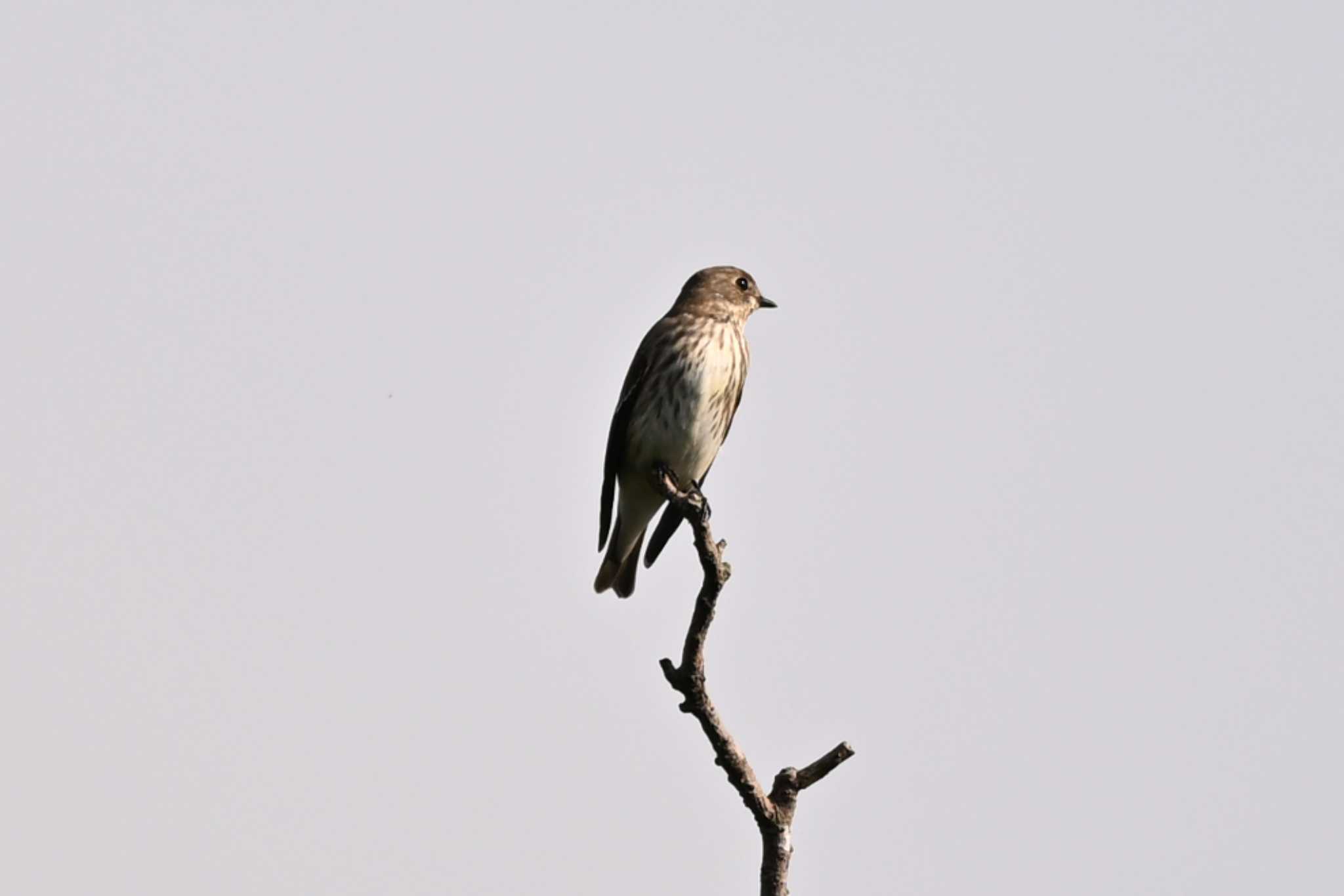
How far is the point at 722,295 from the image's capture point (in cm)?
1069

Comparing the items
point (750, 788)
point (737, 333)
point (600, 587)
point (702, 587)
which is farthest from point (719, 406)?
point (750, 788)

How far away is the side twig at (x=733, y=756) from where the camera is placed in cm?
627

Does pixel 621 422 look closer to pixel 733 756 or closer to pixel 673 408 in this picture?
pixel 673 408

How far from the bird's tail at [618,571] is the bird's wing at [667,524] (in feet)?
0.46

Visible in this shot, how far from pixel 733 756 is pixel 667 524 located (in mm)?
4051

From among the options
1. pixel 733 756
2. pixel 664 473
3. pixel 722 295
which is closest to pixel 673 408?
pixel 664 473

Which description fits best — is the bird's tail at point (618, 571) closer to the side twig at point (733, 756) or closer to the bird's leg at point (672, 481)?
the bird's leg at point (672, 481)

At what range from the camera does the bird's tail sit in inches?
421

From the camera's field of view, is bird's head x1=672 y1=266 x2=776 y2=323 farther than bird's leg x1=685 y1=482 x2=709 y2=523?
Yes

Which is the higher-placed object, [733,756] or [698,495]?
[698,495]

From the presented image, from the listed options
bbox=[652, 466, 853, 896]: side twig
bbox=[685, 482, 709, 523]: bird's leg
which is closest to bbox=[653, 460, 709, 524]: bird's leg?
bbox=[685, 482, 709, 523]: bird's leg

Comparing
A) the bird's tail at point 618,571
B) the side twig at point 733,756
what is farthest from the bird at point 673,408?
the side twig at point 733,756

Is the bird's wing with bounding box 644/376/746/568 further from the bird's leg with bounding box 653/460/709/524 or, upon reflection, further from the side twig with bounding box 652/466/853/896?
the side twig with bounding box 652/466/853/896

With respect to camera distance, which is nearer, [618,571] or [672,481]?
[672,481]
